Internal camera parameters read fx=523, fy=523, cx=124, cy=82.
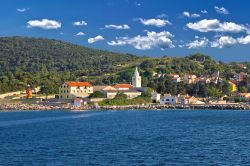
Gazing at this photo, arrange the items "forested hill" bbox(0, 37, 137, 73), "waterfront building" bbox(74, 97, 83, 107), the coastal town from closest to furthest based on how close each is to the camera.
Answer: "waterfront building" bbox(74, 97, 83, 107)
the coastal town
"forested hill" bbox(0, 37, 137, 73)

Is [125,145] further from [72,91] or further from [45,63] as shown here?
[45,63]

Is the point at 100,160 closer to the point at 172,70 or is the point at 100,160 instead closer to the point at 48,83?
the point at 48,83

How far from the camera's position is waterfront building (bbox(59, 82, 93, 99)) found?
9319 cm

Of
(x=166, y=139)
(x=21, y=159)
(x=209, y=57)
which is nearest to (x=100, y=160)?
(x=21, y=159)

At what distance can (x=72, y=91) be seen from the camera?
93.6 metres

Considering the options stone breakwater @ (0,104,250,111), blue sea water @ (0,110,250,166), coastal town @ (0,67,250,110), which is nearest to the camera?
blue sea water @ (0,110,250,166)

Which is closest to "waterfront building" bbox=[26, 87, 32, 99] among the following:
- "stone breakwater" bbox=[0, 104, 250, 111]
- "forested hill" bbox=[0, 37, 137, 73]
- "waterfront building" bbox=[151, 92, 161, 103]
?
"stone breakwater" bbox=[0, 104, 250, 111]

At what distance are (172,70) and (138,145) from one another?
336 feet

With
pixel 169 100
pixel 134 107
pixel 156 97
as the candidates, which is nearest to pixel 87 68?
pixel 156 97

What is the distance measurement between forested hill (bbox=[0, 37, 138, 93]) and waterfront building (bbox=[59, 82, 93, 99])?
26.5ft

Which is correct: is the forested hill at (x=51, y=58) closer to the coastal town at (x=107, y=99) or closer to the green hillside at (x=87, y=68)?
the green hillside at (x=87, y=68)

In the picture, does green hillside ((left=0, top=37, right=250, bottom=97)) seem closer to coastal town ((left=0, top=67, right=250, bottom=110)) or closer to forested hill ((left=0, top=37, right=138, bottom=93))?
forested hill ((left=0, top=37, right=138, bottom=93))

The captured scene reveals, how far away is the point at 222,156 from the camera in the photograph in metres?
27.9

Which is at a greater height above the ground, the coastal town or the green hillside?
the green hillside
